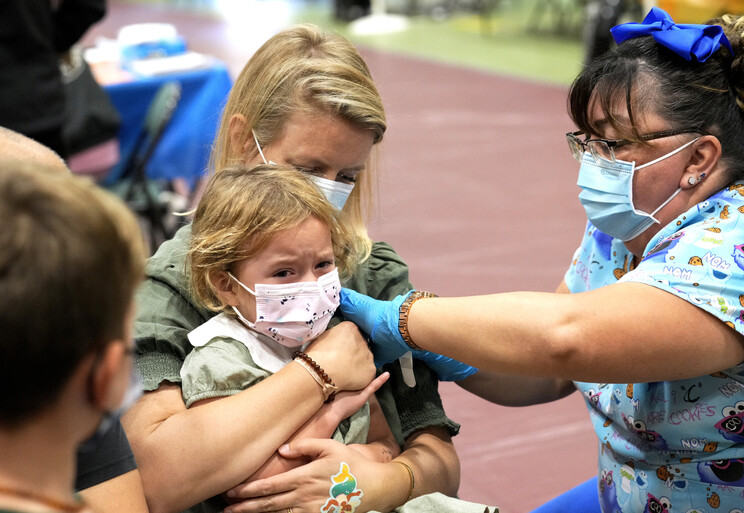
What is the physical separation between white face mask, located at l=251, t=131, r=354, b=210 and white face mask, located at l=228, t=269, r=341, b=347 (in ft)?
0.66

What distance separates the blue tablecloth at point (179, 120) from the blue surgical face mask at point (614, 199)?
2.99 m

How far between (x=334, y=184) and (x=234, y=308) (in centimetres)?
34

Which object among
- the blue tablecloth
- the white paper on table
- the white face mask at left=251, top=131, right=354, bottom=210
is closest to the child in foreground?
the white face mask at left=251, top=131, right=354, bottom=210

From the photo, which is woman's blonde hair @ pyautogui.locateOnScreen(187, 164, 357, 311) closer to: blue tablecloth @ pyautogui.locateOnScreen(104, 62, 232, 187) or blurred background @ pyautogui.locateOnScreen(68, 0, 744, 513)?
blurred background @ pyautogui.locateOnScreen(68, 0, 744, 513)

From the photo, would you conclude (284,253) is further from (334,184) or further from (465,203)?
(465,203)

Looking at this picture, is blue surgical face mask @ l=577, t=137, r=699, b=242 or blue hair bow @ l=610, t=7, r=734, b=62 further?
blue surgical face mask @ l=577, t=137, r=699, b=242

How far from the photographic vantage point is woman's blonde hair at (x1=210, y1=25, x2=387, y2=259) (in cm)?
173

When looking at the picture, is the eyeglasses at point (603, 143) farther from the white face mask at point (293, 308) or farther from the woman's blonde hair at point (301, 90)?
the white face mask at point (293, 308)

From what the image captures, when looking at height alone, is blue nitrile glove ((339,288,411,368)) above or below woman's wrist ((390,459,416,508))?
above

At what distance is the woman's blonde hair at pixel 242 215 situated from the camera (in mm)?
1527

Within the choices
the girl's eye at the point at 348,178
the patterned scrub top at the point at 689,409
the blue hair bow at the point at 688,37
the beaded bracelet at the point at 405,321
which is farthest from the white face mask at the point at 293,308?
the blue hair bow at the point at 688,37

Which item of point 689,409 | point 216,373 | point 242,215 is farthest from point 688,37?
point 216,373

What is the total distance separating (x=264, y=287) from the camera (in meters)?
1.55

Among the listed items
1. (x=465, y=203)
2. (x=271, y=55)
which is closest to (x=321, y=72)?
(x=271, y=55)
